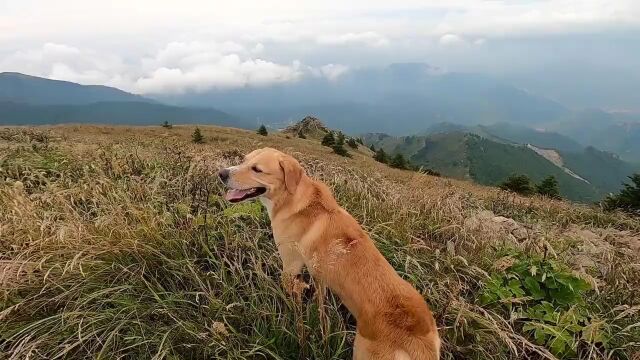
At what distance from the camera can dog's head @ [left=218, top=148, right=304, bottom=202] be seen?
14.8 feet

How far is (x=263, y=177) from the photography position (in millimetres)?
4512

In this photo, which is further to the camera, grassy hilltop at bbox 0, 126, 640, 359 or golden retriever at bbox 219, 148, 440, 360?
grassy hilltop at bbox 0, 126, 640, 359

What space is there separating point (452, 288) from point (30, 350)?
3489 mm

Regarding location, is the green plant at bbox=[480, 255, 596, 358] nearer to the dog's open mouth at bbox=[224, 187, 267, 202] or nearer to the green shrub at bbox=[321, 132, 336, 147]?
the dog's open mouth at bbox=[224, 187, 267, 202]

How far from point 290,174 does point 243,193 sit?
48cm

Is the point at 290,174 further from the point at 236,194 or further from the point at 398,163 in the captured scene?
the point at 398,163

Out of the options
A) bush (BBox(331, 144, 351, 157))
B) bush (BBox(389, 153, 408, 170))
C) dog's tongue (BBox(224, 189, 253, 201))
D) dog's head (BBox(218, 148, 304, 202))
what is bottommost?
bush (BBox(389, 153, 408, 170))

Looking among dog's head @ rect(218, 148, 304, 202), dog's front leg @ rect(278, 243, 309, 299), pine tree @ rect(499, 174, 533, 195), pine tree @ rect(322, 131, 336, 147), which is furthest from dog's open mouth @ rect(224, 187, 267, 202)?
pine tree @ rect(322, 131, 336, 147)

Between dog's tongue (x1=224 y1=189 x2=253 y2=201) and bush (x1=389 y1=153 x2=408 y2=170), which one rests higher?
dog's tongue (x1=224 y1=189 x2=253 y2=201)

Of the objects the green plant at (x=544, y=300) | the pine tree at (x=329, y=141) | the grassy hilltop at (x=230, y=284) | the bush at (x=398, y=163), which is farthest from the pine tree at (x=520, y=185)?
the green plant at (x=544, y=300)

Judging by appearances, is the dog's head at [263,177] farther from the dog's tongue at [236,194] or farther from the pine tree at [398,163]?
the pine tree at [398,163]

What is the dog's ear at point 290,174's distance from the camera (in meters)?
4.48

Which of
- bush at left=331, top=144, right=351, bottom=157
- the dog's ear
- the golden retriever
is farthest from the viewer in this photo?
bush at left=331, top=144, right=351, bottom=157

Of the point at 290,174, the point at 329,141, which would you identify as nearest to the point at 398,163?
the point at 329,141
